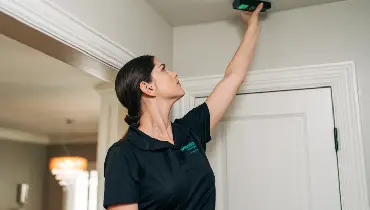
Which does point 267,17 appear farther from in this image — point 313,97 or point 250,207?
point 250,207

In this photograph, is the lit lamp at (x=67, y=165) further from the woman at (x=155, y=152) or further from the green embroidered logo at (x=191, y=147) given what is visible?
the green embroidered logo at (x=191, y=147)

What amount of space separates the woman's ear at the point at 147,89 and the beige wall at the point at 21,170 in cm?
527

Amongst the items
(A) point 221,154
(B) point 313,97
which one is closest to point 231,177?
(A) point 221,154

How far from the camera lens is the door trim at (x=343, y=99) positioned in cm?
179

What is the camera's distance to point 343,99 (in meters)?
1.87

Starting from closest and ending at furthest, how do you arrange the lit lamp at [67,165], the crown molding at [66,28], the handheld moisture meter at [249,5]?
the crown molding at [66,28] → the handheld moisture meter at [249,5] → the lit lamp at [67,165]

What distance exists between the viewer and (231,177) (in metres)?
2.04

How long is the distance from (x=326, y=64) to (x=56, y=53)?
48.4 inches

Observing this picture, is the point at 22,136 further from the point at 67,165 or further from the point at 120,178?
the point at 120,178

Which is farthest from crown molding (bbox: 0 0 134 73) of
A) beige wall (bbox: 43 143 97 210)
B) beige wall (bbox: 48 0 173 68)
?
beige wall (bbox: 43 143 97 210)

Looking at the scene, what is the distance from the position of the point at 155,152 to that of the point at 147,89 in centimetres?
25

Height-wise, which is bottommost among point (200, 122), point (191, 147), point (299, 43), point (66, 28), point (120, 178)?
point (120, 178)

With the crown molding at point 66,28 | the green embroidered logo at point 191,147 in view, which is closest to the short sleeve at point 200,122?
the green embroidered logo at point 191,147

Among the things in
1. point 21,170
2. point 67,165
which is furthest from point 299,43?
point 21,170
